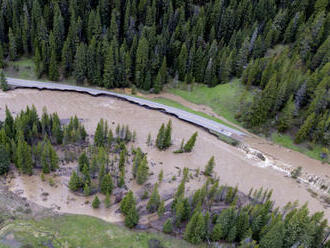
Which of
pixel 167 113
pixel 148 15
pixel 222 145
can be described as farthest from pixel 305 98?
pixel 148 15

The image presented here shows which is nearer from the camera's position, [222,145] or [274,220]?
[274,220]

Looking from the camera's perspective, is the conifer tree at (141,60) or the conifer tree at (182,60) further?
the conifer tree at (182,60)

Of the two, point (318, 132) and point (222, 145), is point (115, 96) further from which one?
point (318, 132)

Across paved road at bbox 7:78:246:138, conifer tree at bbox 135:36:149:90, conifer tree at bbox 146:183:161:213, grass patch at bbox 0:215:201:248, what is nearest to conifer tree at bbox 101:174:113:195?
grass patch at bbox 0:215:201:248

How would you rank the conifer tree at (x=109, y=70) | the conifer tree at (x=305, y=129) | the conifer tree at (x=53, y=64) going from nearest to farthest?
the conifer tree at (x=305, y=129) → the conifer tree at (x=109, y=70) → the conifer tree at (x=53, y=64)

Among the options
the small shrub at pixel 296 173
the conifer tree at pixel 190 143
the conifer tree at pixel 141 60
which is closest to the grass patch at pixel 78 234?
the conifer tree at pixel 190 143

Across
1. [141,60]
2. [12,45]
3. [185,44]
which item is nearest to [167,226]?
[141,60]

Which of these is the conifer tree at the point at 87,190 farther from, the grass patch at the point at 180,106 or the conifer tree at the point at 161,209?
the grass patch at the point at 180,106
